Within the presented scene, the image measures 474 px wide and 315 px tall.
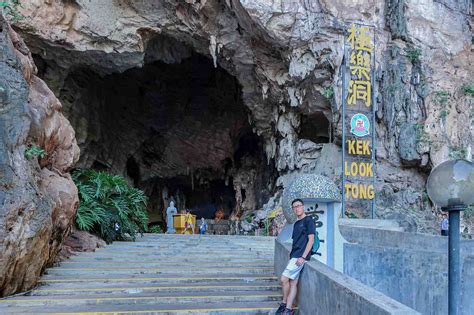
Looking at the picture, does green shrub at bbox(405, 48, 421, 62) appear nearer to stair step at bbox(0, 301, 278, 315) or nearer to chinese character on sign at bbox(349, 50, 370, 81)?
chinese character on sign at bbox(349, 50, 370, 81)

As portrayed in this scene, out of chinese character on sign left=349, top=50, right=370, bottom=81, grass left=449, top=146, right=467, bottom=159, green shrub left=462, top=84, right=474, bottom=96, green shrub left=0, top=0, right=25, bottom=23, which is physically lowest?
grass left=449, top=146, right=467, bottom=159

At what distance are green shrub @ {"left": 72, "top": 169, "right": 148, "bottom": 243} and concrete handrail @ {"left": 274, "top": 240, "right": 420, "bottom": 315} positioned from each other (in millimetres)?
5046

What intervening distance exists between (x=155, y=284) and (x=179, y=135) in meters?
16.1

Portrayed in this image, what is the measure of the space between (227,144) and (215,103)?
6.78ft

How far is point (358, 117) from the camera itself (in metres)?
13.8

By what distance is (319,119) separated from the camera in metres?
17.6

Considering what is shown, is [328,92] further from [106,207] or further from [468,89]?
[106,207]

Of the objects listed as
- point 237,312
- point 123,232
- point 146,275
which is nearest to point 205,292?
point 237,312

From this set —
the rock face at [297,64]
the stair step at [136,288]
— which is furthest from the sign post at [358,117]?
the stair step at [136,288]

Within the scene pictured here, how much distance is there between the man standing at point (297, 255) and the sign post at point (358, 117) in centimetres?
977

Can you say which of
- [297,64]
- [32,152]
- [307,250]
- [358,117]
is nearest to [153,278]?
[32,152]

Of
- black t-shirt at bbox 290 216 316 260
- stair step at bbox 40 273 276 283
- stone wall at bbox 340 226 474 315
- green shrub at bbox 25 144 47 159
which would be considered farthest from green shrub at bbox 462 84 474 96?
green shrub at bbox 25 144 47 159

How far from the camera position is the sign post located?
1376 cm

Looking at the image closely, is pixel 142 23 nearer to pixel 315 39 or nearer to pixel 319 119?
pixel 315 39
